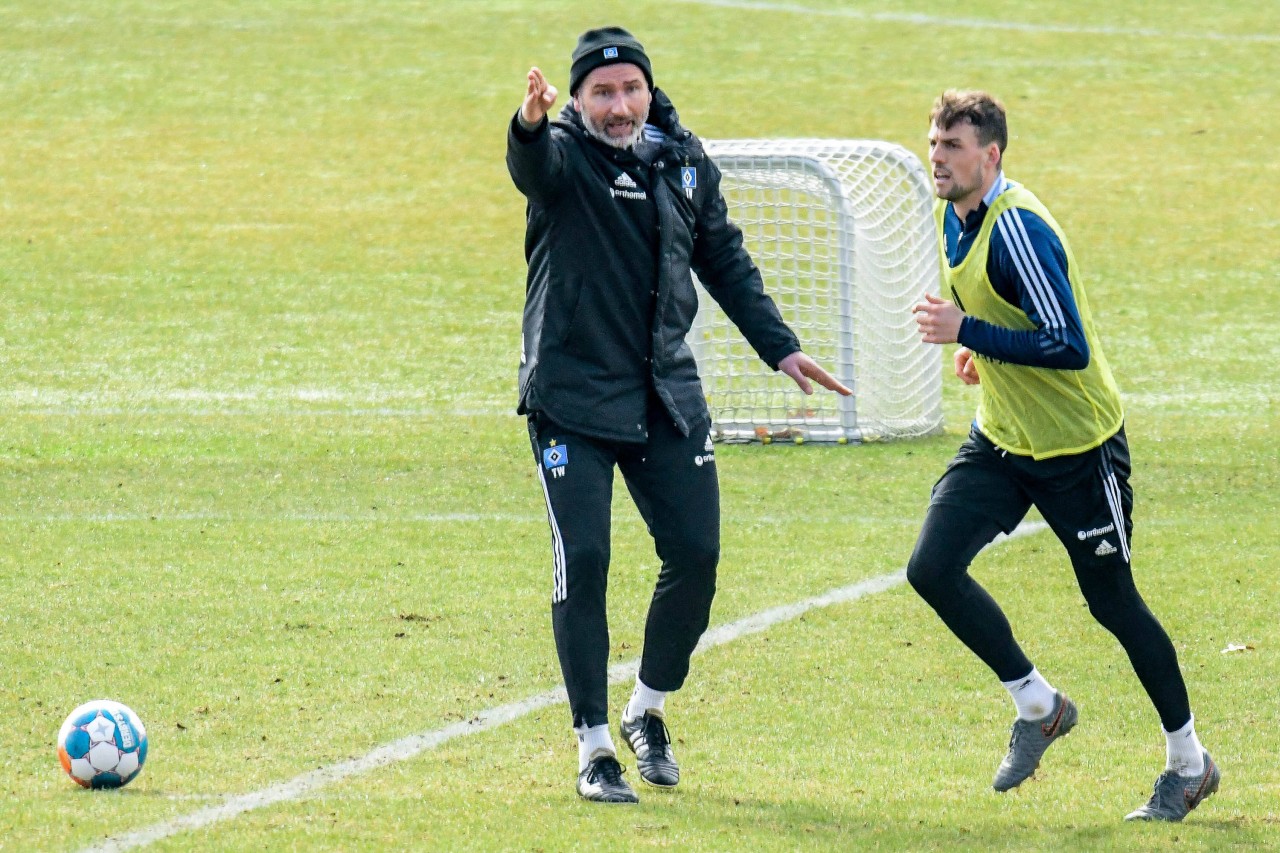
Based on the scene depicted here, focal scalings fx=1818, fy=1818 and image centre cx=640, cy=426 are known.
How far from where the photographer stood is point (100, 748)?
5.26m

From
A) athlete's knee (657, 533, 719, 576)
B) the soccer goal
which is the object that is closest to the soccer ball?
athlete's knee (657, 533, 719, 576)

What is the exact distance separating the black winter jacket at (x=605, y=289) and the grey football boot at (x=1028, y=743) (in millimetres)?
1344

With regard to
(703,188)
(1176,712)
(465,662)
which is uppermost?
(703,188)

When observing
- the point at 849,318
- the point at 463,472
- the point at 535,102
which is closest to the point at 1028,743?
the point at 535,102

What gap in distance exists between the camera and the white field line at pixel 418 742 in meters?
4.91

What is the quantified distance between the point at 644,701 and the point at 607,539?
550mm

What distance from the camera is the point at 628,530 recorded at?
31.6 ft

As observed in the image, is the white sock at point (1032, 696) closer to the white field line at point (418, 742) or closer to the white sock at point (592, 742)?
the white sock at point (592, 742)

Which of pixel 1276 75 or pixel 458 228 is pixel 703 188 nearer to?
pixel 458 228

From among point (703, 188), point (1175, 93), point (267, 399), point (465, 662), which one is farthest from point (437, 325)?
point (1175, 93)

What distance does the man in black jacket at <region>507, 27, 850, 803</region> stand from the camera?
5293mm

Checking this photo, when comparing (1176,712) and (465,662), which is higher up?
(1176,712)

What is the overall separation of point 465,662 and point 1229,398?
921cm

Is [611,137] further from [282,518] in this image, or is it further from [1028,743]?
[282,518]
